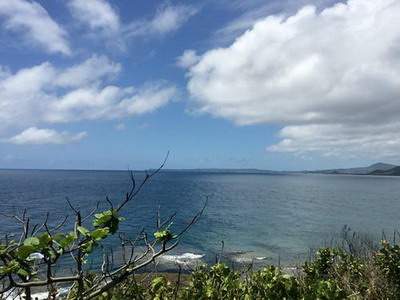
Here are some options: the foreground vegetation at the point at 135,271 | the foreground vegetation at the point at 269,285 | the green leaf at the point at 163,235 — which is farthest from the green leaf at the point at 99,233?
the foreground vegetation at the point at 269,285

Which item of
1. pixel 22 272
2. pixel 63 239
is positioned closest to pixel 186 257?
pixel 22 272

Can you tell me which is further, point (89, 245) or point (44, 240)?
point (89, 245)

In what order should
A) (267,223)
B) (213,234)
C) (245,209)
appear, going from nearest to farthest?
1. (213,234)
2. (267,223)
3. (245,209)

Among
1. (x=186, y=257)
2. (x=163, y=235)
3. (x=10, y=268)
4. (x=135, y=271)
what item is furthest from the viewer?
(x=186, y=257)

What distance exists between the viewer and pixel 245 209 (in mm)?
87188

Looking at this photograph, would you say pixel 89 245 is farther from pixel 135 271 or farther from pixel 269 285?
pixel 269 285

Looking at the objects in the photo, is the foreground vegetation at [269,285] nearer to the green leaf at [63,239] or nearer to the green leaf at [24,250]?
the green leaf at [63,239]

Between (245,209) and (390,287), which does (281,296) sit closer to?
(390,287)

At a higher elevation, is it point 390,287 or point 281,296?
point 281,296

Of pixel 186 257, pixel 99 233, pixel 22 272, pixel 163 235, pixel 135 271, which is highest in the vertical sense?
pixel 99 233

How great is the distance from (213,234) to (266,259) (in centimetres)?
1400

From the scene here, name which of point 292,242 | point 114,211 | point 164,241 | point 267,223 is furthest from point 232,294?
point 267,223

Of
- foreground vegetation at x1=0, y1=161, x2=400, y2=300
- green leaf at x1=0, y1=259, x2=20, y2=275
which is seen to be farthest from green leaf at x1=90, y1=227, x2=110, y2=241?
green leaf at x1=0, y1=259, x2=20, y2=275

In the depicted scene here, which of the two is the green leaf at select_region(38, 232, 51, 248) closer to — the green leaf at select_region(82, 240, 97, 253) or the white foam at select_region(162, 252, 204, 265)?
the green leaf at select_region(82, 240, 97, 253)
